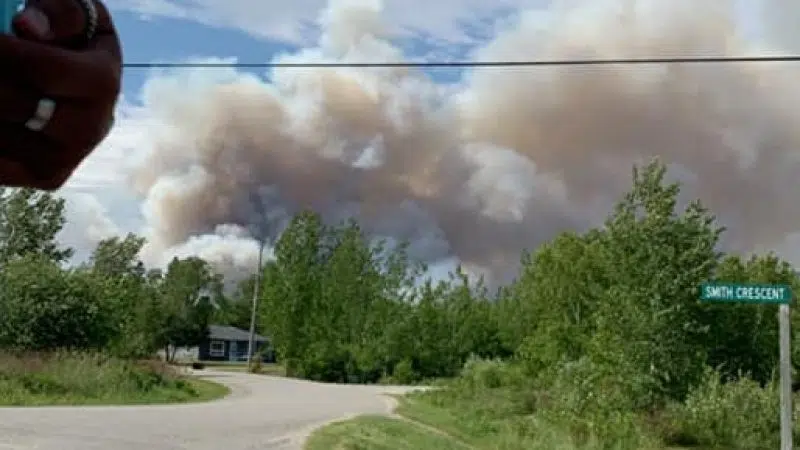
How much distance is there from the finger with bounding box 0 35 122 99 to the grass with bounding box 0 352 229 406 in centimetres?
2254

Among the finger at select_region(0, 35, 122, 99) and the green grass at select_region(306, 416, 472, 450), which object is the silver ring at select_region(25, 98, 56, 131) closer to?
the finger at select_region(0, 35, 122, 99)

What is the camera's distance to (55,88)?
75 cm

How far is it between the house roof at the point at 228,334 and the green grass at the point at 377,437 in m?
62.6

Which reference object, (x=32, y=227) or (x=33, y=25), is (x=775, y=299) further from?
(x=32, y=227)

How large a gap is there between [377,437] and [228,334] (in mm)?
68444

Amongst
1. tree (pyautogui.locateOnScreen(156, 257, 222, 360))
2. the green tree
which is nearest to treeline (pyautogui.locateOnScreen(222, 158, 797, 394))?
the green tree

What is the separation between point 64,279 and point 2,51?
101 ft

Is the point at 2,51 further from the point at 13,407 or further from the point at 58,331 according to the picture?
the point at 58,331

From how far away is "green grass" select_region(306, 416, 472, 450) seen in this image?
15.3 m

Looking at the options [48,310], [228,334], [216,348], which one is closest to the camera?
[48,310]

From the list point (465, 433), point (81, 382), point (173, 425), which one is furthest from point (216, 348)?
point (173, 425)

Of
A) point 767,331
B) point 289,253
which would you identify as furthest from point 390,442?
point 289,253

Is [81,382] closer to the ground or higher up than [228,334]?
closer to the ground

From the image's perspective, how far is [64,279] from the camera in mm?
30125
